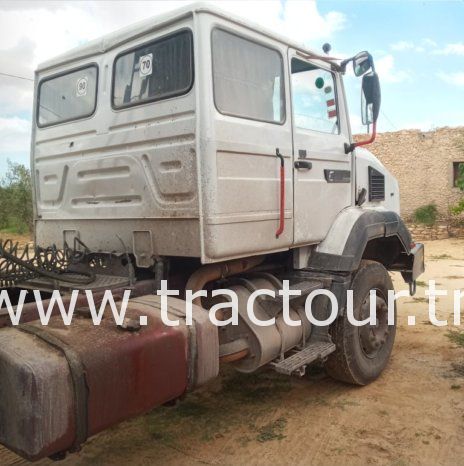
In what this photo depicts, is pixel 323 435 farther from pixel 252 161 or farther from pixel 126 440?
pixel 252 161

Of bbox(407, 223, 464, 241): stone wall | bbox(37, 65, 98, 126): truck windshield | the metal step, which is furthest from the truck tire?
bbox(407, 223, 464, 241): stone wall

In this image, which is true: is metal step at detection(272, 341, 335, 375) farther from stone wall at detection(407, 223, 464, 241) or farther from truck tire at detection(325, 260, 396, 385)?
stone wall at detection(407, 223, 464, 241)

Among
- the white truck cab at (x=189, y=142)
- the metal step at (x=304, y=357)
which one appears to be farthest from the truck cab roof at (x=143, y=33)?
the metal step at (x=304, y=357)

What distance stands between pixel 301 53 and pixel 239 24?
0.74 meters

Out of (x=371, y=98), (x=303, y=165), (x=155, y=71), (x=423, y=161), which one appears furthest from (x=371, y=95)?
(x=423, y=161)

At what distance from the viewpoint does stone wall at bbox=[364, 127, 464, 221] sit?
16.5 meters

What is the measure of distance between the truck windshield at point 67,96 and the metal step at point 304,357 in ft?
7.36

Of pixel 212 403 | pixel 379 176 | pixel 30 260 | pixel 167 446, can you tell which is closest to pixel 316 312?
pixel 212 403

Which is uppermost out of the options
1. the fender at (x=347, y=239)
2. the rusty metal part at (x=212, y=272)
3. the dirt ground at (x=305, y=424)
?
the fender at (x=347, y=239)

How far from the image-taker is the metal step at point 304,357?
313 centimetres

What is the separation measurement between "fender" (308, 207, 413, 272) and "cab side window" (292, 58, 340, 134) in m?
0.73

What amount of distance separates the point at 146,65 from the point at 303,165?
129 centimetres

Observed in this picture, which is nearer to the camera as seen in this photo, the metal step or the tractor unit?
the tractor unit

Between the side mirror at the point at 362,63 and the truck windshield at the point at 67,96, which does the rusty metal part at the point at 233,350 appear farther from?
the side mirror at the point at 362,63
